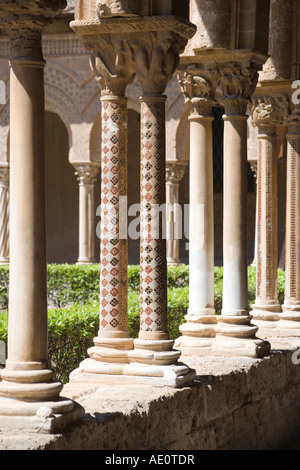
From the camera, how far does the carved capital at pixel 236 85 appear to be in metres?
7.36

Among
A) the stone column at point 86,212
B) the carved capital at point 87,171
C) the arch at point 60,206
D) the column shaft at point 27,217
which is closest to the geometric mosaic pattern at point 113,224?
the column shaft at point 27,217

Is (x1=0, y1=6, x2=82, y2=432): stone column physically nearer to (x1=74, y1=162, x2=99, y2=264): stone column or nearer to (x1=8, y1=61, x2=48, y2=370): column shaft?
(x1=8, y1=61, x2=48, y2=370): column shaft

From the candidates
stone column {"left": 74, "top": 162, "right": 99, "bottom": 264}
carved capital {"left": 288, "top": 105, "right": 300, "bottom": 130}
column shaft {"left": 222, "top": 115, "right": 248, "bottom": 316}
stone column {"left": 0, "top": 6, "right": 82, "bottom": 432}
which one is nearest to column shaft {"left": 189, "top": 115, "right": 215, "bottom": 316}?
column shaft {"left": 222, "top": 115, "right": 248, "bottom": 316}

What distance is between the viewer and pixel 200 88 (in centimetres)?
741

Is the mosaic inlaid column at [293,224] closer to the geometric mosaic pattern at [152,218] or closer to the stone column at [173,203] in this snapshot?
the geometric mosaic pattern at [152,218]

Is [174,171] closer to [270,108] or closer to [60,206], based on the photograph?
[60,206]

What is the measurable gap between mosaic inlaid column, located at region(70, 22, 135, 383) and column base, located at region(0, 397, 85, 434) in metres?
1.54

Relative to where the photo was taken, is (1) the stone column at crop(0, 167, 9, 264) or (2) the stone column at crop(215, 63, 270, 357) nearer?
(2) the stone column at crop(215, 63, 270, 357)

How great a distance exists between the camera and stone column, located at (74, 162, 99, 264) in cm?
1827

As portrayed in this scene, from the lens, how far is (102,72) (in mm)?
5910

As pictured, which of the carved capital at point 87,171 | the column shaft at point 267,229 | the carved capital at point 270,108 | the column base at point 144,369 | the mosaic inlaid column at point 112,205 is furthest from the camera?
the carved capital at point 87,171

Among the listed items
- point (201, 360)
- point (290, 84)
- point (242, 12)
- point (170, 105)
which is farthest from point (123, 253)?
point (170, 105)

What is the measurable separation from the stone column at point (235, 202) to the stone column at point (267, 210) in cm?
155

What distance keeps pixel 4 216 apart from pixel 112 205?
42.7ft
